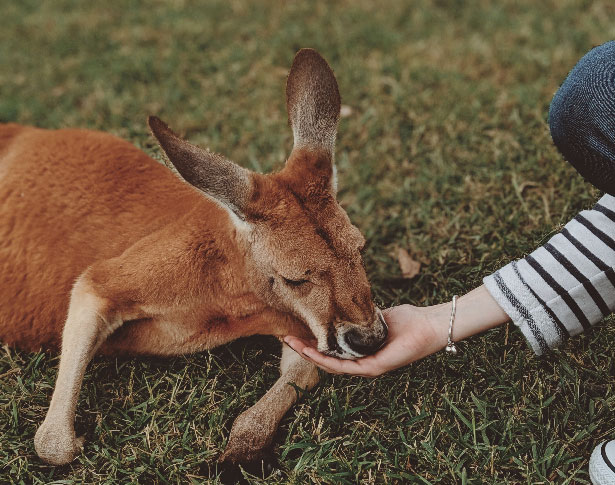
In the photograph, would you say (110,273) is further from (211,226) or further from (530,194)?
(530,194)

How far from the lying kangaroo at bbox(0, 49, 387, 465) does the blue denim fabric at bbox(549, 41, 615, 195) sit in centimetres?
94

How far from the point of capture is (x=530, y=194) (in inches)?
160

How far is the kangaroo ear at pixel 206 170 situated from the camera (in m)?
2.51

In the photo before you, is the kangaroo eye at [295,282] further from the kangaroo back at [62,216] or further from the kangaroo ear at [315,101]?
the kangaroo back at [62,216]

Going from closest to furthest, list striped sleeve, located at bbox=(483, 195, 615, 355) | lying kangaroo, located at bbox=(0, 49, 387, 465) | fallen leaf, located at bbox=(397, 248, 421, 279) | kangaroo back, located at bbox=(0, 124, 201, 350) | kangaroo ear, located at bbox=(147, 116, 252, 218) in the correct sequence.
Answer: kangaroo ear, located at bbox=(147, 116, 252, 218), striped sleeve, located at bbox=(483, 195, 615, 355), lying kangaroo, located at bbox=(0, 49, 387, 465), kangaroo back, located at bbox=(0, 124, 201, 350), fallen leaf, located at bbox=(397, 248, 421, 279)

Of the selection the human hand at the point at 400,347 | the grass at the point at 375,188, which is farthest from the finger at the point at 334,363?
the grass at the point at 375,188

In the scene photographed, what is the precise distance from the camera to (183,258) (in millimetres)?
3041

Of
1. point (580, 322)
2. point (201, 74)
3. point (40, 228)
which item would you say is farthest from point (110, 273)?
point (201, 74)

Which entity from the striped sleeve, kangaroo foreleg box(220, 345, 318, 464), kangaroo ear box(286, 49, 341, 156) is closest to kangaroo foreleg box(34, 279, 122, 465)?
kangaroo foreleg box(220, 345, 318, 464)

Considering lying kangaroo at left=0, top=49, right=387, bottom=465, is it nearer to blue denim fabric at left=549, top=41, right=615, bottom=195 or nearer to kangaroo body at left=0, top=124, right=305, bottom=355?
kangaroo body at left=0, top=124, right=305, bottom=355

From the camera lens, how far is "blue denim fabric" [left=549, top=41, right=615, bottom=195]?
94.8 inches

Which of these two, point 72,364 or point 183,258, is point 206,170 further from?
point 72,364

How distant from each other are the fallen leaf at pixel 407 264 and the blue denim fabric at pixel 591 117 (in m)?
1.31

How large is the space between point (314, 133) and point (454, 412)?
1.40m
